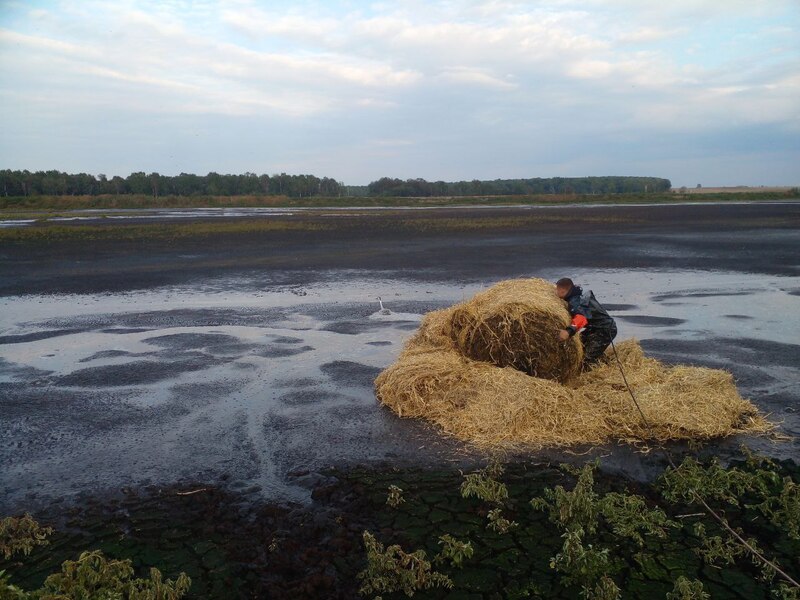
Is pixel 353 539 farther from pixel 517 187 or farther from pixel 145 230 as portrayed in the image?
pixel 517 187

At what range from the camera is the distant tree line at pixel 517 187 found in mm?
130125

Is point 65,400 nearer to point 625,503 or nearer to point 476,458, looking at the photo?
point 476,458

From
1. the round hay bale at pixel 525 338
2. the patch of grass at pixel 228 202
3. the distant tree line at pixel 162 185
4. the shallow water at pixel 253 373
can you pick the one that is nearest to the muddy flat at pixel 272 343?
the shallow water at pixel 253 373

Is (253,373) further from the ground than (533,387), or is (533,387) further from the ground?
(533,387)

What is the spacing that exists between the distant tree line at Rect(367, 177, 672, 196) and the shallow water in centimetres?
10961

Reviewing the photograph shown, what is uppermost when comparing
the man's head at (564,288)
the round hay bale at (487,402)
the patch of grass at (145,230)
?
the man's head at (564,288)

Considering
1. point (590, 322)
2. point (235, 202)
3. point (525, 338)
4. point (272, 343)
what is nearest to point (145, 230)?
point (272, 343)

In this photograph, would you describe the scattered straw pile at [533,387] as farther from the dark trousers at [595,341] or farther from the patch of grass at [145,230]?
the patch of grass at [145,230]

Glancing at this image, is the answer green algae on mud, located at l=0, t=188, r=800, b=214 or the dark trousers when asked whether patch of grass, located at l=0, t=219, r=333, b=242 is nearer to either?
the dark trousers

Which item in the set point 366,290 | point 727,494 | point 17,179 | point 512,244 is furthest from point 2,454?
point 17,179

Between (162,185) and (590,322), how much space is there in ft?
404

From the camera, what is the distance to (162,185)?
12088 cm

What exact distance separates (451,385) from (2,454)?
5292 millimetres

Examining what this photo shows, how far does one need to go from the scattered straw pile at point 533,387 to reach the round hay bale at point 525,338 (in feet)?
0.04
